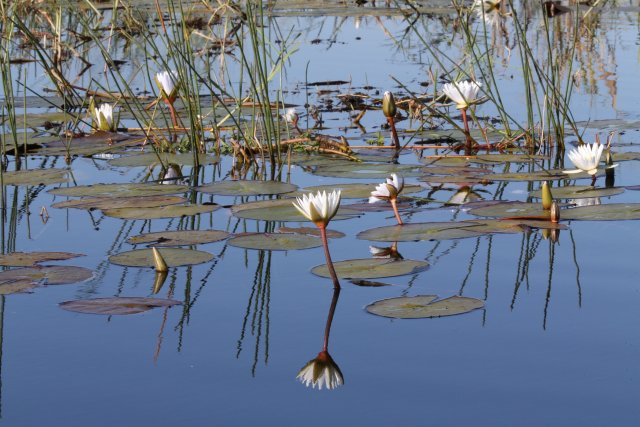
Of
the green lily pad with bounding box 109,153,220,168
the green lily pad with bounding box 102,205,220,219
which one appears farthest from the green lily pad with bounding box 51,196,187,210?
the green lily pad with bounding box 109,153,220,168

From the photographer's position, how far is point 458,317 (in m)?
2.23

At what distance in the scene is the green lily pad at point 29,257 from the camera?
2.65 metres

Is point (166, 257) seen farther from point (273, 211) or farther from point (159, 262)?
point (273, 211)

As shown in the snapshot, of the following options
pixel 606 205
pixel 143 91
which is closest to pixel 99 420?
pixel 606 205

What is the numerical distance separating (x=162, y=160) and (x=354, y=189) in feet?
3.13

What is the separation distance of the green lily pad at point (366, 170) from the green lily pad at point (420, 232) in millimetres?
760

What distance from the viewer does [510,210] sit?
10.3ft

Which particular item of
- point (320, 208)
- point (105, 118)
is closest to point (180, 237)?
point (320, 208)

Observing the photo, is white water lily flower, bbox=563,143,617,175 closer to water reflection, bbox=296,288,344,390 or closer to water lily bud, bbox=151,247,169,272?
water lily bud, bbox=151,247,169,272

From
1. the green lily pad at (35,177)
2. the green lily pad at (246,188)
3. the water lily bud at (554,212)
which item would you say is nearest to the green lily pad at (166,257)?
the green lily pad at (246,188)

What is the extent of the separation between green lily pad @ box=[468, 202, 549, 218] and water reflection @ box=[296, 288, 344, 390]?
116cm

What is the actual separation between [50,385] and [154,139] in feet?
8.66

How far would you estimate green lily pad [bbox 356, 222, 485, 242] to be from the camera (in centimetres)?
284

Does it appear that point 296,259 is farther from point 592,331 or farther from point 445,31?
point 445,31
